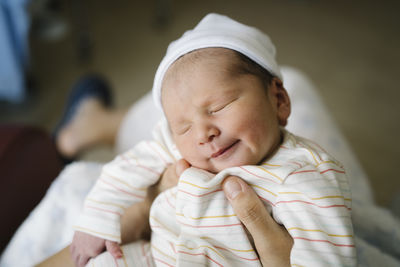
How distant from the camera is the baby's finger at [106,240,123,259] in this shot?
1.94 ft

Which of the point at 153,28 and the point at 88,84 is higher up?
the point at 153,28

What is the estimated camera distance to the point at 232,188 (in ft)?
1.85

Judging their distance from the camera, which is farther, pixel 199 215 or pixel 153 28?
pixel 153 28

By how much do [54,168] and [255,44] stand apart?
576 millimetres

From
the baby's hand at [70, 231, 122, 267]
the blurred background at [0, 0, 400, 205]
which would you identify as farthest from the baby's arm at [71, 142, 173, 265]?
the blurred background at [0, 0, 400, 205]

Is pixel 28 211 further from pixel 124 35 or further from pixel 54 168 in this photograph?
pixel 124 35

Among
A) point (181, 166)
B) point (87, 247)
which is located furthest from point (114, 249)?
point (181, 166)

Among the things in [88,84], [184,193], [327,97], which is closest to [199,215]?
[184,193]

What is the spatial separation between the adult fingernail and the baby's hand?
0.69 feet

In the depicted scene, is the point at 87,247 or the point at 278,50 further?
the point at 278,50

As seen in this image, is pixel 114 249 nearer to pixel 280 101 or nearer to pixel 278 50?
pixel 280 101

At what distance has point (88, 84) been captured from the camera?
1.37 metres

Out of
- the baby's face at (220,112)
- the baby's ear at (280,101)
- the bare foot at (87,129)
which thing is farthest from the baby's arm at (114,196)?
the bare foot at (87,129)

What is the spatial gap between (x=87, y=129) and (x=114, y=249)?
72cm
